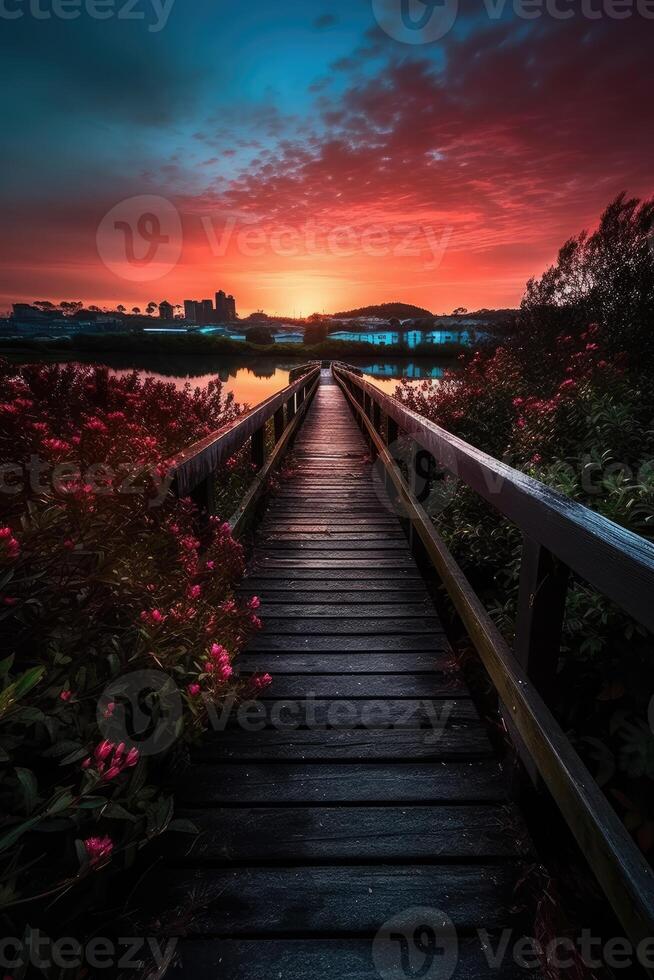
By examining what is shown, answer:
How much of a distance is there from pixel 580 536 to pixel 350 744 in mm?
1386

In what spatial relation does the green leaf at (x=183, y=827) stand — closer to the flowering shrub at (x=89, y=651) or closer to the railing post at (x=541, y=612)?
the flowering shrub at (x=89, y=651)

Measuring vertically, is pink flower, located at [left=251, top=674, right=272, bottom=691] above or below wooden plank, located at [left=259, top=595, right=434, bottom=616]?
above

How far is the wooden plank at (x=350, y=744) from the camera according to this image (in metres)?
2.09

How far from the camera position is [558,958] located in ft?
4.43

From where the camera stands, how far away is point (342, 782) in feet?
6.43

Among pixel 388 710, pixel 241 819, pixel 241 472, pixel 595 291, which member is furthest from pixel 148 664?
pixel 595 291

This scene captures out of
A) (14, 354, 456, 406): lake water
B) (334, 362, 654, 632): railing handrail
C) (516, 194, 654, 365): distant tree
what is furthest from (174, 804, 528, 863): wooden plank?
(516, 194, 654, 365): distant tree

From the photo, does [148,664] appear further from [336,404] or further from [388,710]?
[336,404]

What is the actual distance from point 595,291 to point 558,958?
49.0 feet

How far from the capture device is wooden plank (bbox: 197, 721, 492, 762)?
209 centimetres

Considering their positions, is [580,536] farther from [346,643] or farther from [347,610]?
[347,610]

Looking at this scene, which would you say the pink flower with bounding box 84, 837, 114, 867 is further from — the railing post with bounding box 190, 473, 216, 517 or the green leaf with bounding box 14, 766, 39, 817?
the railing post with bounding box 190, 473, 216, 517

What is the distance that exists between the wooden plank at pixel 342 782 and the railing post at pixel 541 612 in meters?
0.53

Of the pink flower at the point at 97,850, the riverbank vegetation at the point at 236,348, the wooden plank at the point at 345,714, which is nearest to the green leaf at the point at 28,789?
the pink flower at the point at 97,850
